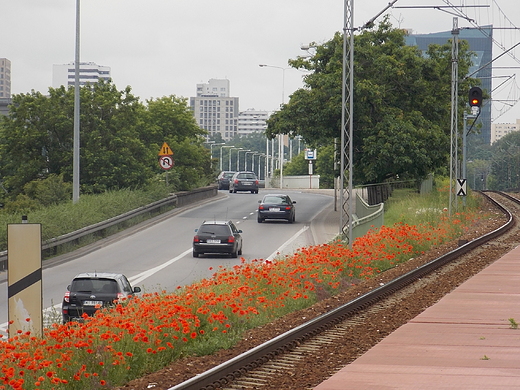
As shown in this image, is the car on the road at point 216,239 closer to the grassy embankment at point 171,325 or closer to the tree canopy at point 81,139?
the grassy embankment at point 171,325

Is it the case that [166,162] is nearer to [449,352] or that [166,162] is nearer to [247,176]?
[247,176]

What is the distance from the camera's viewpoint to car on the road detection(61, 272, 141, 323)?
17.1 metres

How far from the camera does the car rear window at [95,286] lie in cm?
1731

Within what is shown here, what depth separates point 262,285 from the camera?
16656 millimetres

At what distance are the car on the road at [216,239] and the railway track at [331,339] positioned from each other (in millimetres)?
9791

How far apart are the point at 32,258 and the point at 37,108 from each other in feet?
108

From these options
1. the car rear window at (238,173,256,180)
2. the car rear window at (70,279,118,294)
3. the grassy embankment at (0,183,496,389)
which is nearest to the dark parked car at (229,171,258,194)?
the car rear window at (238,173,256,180)

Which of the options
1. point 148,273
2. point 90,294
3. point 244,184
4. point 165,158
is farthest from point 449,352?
point 244,184

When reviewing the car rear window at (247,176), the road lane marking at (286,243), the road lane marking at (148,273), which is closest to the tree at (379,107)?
the road lane marking at (286,243)

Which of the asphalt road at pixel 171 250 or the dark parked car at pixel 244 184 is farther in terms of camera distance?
the dark parked car at pixel 244 184

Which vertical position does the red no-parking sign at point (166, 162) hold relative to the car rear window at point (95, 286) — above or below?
above

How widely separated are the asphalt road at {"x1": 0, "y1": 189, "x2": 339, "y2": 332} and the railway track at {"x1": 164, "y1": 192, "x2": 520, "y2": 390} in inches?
188

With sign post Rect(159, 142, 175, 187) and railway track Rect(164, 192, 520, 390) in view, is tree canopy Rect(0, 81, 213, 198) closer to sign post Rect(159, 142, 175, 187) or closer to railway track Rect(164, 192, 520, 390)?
sign post Rect(159, 142, 175, 187)

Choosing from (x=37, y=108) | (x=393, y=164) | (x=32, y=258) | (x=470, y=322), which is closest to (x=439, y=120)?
(x=393, y=164)
